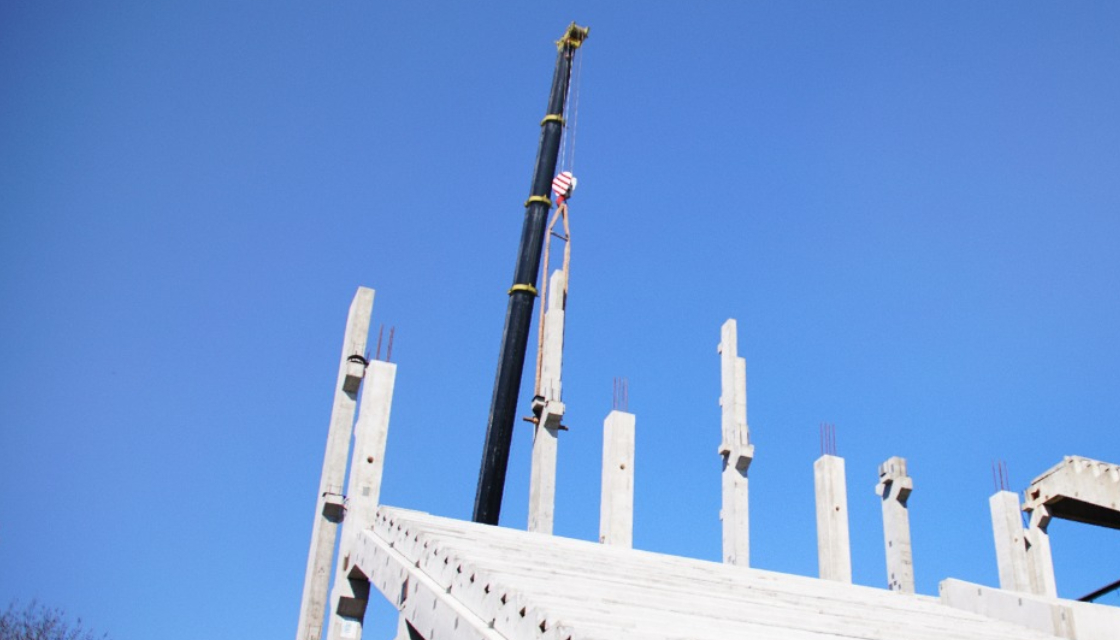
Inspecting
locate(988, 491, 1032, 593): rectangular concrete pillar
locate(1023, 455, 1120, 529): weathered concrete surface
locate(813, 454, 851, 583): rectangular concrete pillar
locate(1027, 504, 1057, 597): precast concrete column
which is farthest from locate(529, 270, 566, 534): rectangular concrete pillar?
locate(1023, 455, 1120, 529): weathered concrete surface

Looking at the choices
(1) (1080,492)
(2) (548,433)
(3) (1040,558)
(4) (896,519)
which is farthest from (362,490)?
(1) (1080,492)

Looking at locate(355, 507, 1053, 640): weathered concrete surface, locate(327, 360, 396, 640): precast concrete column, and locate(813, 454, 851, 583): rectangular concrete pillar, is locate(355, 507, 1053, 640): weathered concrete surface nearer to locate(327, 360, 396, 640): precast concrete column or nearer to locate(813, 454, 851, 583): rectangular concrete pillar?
locate(327, 360, 396, 640): precast concrete column

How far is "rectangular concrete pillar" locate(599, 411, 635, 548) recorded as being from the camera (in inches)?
417

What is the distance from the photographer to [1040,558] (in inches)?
474

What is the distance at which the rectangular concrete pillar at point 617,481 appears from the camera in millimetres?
10602

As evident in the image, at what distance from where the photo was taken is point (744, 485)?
1189cm

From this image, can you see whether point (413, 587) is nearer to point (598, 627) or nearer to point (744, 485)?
point (598, 627)

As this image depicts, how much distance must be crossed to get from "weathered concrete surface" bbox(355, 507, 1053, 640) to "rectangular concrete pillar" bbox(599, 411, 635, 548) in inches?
49.2

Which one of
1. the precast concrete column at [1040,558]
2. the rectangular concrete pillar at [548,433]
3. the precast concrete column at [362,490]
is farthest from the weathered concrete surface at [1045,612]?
the precast concrete column at [362,490]

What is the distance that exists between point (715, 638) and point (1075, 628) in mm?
4234

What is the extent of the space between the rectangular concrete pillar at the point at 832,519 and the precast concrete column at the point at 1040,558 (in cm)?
235

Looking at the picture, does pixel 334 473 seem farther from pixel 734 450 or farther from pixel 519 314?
pixel 519 314

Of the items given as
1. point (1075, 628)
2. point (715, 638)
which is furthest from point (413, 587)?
point (1075, 628)

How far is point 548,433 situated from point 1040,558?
6084mm
